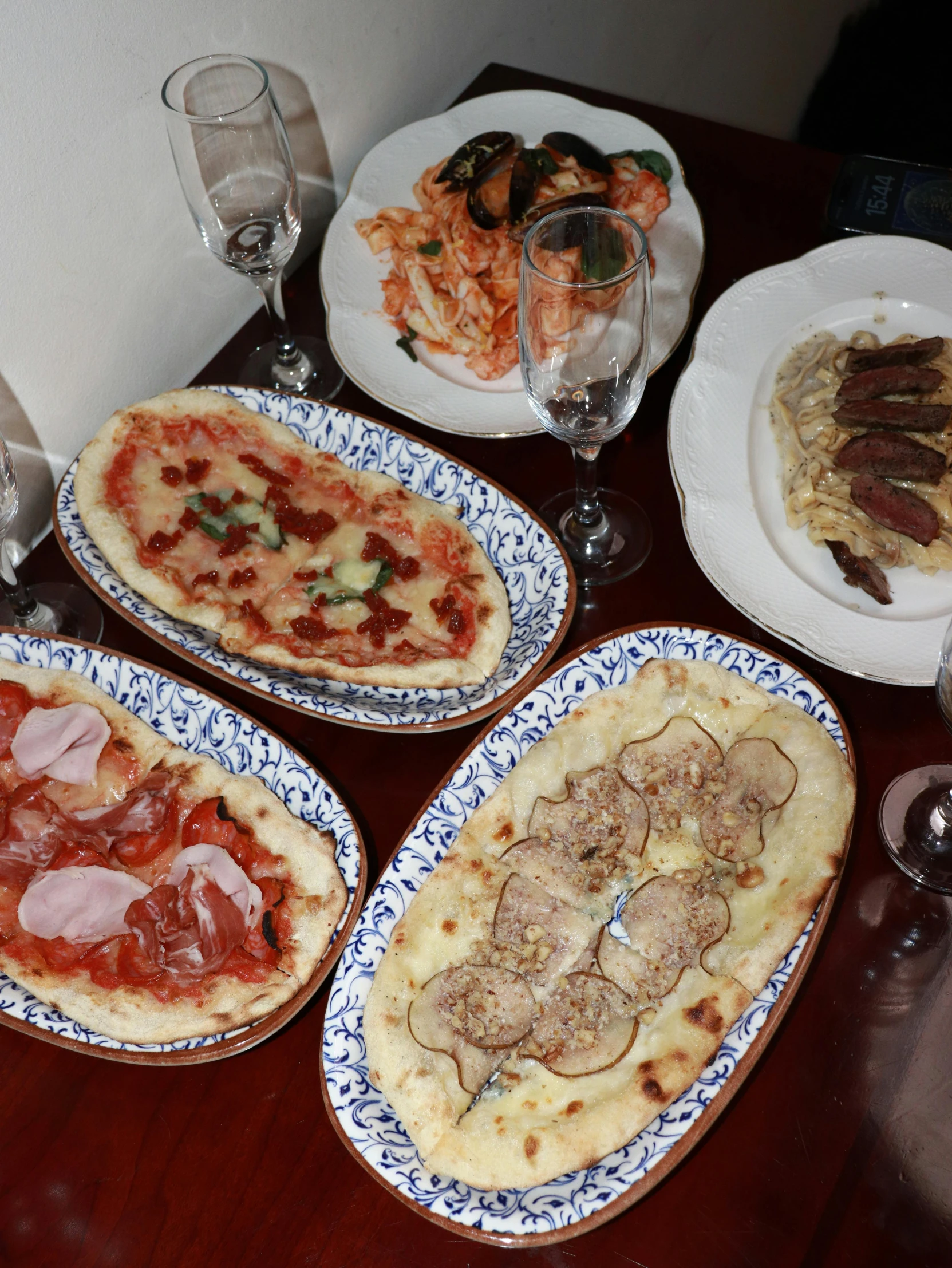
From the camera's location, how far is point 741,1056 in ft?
7.05

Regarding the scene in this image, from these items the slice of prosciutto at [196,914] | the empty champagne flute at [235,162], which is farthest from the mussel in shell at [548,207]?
the slice of prosciutto at [196,914]

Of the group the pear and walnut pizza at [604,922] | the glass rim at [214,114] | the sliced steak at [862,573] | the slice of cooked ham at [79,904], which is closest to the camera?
the pear and walnut pizza at [604,922]

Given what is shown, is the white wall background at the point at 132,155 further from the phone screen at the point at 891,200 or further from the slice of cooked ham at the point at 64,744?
the phone screen at the point at 891,200

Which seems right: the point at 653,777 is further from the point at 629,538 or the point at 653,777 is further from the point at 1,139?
the point at 1,139

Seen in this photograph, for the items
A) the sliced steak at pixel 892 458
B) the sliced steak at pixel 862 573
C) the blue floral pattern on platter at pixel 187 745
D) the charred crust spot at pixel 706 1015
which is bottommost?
the blue floral pattern on platter at pixel 187 745

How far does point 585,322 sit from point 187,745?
1442 mm

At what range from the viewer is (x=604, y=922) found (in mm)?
2490

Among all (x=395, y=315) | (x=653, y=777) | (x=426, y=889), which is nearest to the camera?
(x=426, y=889)

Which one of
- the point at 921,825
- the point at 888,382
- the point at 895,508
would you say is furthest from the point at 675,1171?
the point at 888,382

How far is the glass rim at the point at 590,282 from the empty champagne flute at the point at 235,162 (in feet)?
3.07

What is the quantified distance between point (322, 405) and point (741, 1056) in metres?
2.17

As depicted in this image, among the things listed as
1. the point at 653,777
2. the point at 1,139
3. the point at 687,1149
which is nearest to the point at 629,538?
the point at 653,777

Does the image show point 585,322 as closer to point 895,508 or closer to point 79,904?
point 895,508

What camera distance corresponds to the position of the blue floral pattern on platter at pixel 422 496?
2719mm
